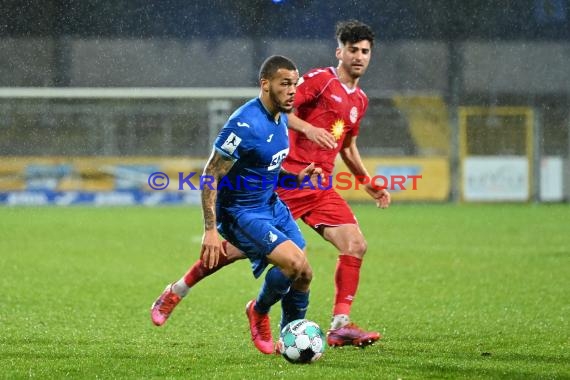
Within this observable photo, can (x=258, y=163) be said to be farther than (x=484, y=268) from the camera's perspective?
No

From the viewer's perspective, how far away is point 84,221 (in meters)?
18.5

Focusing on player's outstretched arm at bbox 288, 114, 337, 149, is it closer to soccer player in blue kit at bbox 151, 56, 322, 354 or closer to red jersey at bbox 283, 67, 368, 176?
soccer player in blue kit at bbox 151, 56, 322, 354

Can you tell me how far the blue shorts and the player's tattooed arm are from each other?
0.94ft

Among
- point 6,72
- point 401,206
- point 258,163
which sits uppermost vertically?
point 6,72

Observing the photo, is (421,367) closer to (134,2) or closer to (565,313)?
(565,313)

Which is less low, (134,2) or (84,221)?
(134,2)

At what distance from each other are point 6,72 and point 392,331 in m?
17.1

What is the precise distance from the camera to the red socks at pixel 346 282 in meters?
6.82

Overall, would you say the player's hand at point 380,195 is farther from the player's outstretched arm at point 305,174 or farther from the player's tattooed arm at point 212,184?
the player's tattooed arm at point 212,184

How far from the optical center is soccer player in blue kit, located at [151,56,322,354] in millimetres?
5836

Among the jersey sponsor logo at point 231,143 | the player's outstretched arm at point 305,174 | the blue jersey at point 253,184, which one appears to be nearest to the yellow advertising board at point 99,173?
the player's outstretched arm at point 305,174

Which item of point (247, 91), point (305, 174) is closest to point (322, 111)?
point (305, 174)

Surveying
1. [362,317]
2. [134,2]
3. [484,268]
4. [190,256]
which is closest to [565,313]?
[362,317]

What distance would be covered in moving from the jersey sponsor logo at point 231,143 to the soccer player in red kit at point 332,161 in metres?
1.11
